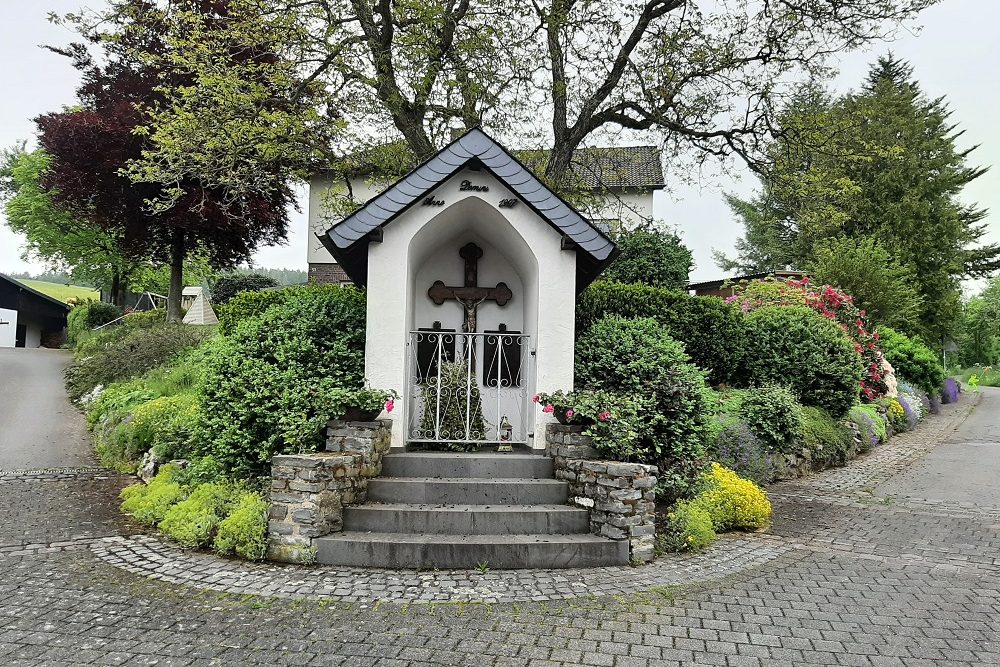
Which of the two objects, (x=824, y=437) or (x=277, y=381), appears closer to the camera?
(x=277, y=381)

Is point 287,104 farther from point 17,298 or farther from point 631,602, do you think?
point 17,298

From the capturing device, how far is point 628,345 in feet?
23.1

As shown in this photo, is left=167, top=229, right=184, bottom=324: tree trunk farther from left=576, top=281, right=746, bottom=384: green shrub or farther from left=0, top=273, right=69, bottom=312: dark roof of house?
left=0, top=273, right=69, bottom=312: dark roof of house

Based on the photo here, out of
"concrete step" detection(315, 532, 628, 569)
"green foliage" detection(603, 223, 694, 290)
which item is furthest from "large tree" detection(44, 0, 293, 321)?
"concrete step" detection(315, 532, 628, 569)

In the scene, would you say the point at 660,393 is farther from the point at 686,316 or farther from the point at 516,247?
the point at 686,316

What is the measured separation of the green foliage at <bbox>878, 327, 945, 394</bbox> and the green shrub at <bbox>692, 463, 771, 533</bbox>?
14551 millimetres

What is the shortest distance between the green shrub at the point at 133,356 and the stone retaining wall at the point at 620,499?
1057 centimetres

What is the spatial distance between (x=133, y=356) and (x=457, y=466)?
34.5 ft

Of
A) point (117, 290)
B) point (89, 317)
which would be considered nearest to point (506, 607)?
point (89, 317)

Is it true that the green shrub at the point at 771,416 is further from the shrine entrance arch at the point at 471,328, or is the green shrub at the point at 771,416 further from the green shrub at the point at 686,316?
the shrine entrance arch at the point at 471,328

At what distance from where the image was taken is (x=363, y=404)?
18.5 ft

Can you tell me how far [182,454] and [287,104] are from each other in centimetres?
712

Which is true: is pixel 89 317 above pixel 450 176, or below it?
above

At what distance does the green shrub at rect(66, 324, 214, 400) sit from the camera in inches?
503
